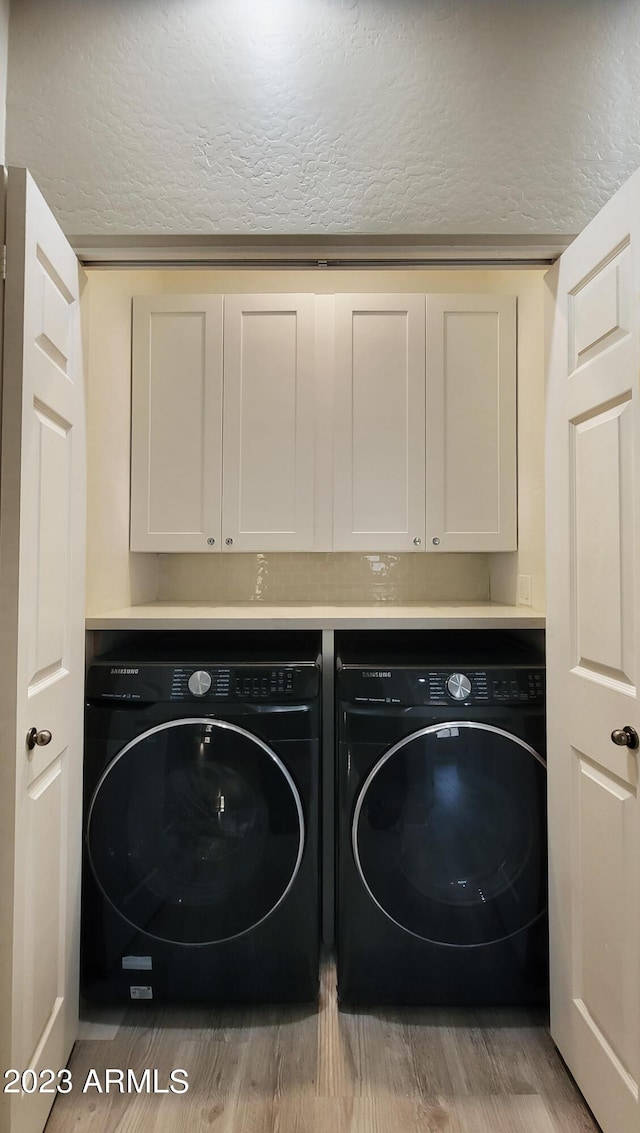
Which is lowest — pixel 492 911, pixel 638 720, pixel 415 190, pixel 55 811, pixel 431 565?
pixel 492 911

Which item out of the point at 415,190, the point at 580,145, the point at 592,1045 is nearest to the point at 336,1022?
the point at 592,1045

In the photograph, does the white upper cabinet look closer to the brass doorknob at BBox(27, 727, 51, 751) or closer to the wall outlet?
the wall outlet

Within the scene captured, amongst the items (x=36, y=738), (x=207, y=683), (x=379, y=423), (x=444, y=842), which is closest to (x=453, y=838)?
(x=444, y=842)

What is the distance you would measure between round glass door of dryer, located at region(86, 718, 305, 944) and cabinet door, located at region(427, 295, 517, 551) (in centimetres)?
104

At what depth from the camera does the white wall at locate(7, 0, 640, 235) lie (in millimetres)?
1338

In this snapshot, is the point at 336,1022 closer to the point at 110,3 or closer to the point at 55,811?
the point at 55,811

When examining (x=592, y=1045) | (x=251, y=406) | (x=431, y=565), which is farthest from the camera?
(x=431, y=565)

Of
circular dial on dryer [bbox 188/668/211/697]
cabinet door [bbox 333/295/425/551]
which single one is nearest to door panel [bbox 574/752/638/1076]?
circular dial on dryer [bbox 188/668/211/697]

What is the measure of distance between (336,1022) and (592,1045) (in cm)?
65

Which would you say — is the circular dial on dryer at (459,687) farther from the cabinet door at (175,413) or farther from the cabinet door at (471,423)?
the cabinet door at (175,413)

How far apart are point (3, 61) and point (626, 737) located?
199cm

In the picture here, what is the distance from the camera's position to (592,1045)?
49.5 inches

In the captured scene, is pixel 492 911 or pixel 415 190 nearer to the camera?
pixel 415 190

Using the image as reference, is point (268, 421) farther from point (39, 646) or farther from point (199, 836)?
point (199, 836)
